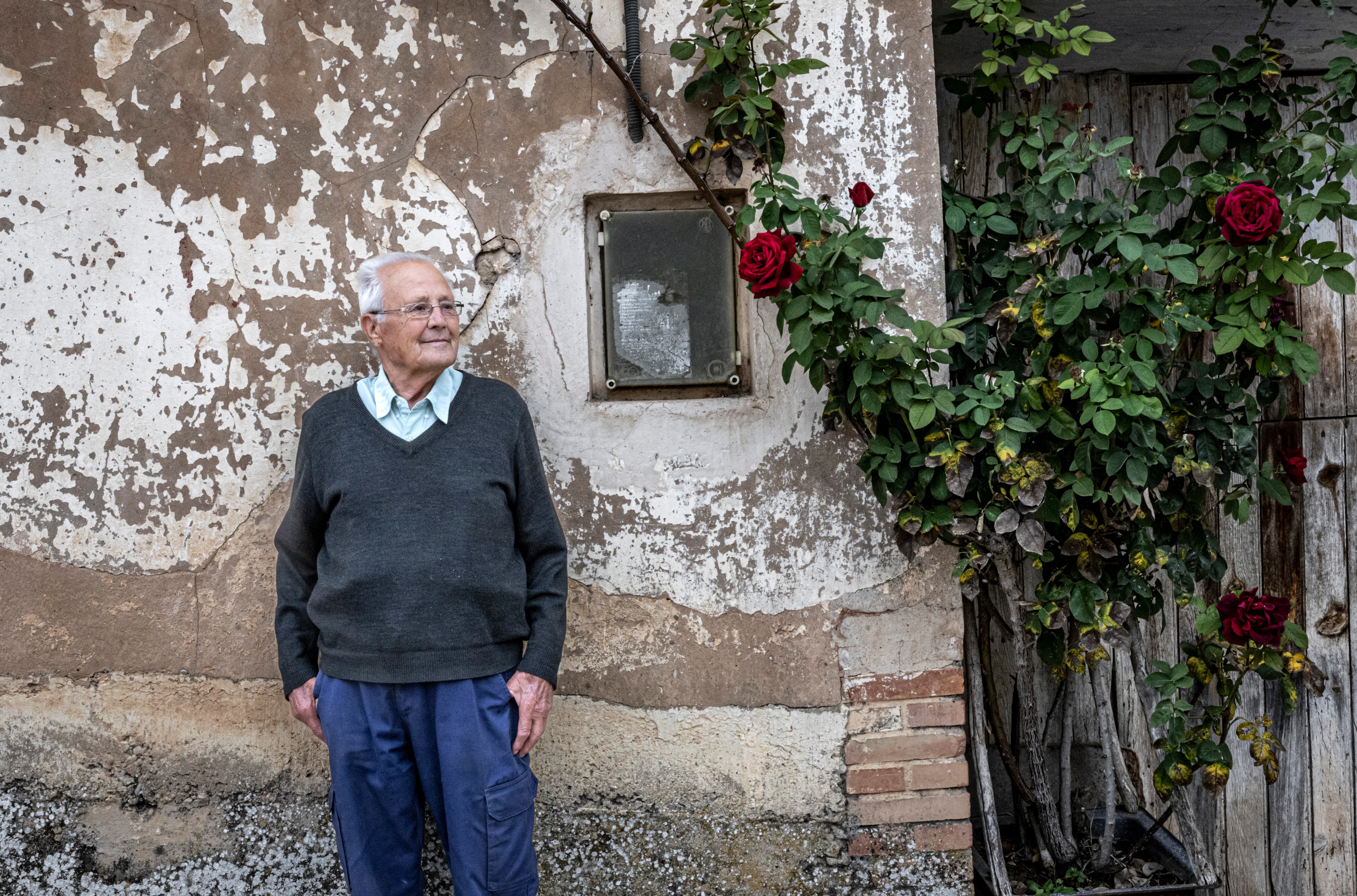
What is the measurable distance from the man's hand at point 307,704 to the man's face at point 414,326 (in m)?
0.69

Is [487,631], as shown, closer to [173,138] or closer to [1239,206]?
[173,138]

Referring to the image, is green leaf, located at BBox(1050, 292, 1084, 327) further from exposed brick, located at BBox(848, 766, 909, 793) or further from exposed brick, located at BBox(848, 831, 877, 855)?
exposed brick, located at BBox(848, 831, 877, 855)

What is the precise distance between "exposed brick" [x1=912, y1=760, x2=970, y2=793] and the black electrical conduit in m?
1.64

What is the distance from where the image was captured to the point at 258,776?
2.14m

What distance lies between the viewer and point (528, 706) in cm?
183

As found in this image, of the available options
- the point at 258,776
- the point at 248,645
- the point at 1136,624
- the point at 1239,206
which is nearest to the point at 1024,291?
the point at 1239,206

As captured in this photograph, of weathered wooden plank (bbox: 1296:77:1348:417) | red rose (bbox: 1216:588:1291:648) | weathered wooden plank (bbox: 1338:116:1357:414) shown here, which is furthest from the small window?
weathered wooden plank (bbox: 1338:116:1357:414)

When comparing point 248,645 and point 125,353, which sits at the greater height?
point 125,353

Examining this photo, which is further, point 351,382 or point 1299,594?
point 1299,594

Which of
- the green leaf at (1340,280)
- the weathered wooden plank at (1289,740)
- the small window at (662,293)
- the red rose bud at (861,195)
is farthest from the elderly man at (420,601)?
the weathered wooden plank at (1289,740)

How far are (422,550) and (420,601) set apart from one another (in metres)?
0.10

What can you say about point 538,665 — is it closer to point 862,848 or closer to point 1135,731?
point 862,848

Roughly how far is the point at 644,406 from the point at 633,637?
0.56 m

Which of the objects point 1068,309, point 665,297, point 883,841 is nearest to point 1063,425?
point 1068,309
